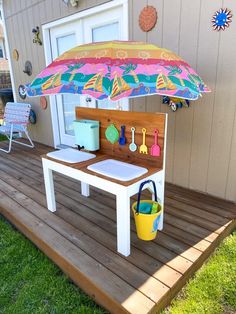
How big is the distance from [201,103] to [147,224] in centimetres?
137

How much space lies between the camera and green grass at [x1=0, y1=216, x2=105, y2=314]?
1.51 meters

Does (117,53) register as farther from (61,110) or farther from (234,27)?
(61,110)

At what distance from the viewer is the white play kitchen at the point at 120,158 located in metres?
1.67

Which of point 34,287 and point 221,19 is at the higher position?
point 221,19

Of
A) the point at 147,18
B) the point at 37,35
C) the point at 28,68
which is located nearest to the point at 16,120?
the point at 28,68

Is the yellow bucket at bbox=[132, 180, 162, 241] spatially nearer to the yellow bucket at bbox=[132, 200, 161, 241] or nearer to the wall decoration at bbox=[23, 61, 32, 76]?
the yellow bucket at bbox=[132, 200, 161, 241]

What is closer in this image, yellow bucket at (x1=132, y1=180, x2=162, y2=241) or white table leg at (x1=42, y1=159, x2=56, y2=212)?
yellow bucket at (x1=132, y1=180, x2=162, y2=241)

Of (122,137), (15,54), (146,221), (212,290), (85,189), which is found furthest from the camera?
(15,54)

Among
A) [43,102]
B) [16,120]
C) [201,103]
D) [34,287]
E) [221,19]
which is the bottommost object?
[34,287]

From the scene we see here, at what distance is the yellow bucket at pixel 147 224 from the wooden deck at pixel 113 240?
0.19 ft

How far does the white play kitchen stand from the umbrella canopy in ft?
0.99

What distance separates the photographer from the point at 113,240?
190 cm

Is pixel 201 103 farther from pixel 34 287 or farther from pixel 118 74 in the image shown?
pixel 34 287

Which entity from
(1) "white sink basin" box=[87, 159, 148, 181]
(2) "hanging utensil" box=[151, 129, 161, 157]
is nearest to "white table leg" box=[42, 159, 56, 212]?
(1) "white sink basin" box=[87, 159, 148, 181]
